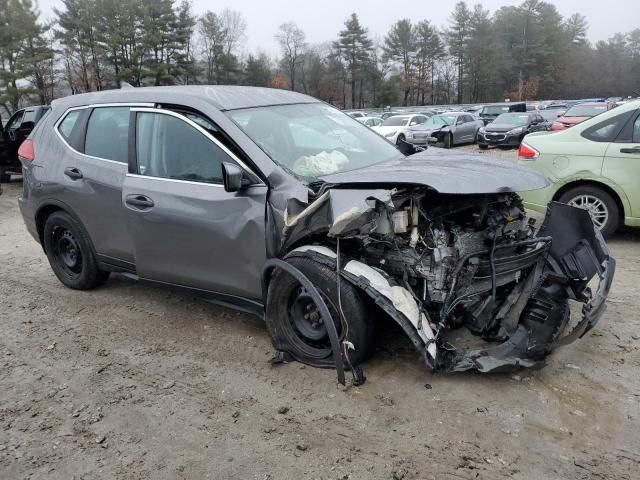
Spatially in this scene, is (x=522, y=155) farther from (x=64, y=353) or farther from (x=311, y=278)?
(x=64, y=353)

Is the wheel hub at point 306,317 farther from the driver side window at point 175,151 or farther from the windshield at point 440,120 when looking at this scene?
the windshield at point 440,120

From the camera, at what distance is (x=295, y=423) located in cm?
290

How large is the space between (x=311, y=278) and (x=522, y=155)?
430cm

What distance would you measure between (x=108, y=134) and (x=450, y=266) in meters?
3.13

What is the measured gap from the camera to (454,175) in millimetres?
3113

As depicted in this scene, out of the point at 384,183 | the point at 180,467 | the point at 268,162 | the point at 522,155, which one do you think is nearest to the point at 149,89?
the point at 268,162

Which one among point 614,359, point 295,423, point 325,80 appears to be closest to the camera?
point 295,423

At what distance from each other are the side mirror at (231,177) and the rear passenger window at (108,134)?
1.29 m

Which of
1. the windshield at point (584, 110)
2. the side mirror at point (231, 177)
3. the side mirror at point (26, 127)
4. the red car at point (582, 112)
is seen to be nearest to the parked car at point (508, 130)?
the red car at point (582, 112)

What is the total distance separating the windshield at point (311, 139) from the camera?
3688 mm

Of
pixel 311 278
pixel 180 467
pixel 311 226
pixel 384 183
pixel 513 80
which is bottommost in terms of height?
pixel 180 467

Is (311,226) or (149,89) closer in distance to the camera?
(311,226)

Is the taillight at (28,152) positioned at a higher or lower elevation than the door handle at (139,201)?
higher

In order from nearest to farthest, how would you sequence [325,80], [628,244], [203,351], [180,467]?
[180,467] < [203,351] < [628,244] < [325,80]
